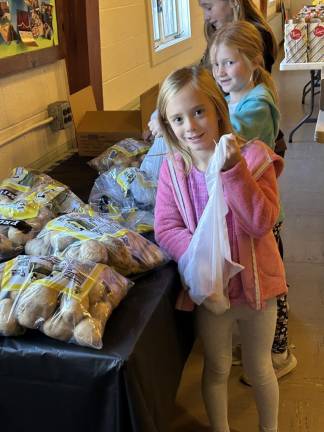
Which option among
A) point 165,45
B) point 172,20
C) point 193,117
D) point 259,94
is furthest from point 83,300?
point 172,20

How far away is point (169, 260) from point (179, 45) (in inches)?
151

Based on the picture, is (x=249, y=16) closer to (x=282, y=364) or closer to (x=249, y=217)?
(x=249, y=217)

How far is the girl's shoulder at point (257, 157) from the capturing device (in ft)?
4.32

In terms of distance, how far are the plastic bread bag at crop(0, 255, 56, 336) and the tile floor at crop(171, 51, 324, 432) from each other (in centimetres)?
95

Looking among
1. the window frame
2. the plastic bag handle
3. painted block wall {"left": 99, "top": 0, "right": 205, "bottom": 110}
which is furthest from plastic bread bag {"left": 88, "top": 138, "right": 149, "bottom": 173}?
the window frame

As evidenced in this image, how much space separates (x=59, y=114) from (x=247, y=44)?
3.88ft

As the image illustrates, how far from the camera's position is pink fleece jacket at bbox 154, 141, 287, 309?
1.25 m

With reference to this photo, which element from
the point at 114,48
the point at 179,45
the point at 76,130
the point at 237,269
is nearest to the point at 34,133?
the point at 76,130

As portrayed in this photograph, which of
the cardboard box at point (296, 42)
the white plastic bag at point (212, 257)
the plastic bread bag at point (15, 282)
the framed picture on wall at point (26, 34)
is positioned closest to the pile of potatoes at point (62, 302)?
the plastic bread bag at point (15, 282)

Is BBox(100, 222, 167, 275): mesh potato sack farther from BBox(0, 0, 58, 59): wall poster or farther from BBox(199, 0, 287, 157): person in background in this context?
BBox(0, 0, 58, 59): wall poster

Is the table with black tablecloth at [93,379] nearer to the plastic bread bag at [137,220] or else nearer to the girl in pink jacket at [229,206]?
the girl in pink jacket at [229,206]

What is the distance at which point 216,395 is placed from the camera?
5.20 ft

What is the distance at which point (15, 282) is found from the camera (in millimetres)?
1188

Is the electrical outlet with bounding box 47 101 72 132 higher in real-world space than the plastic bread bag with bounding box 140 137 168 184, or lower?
higher
